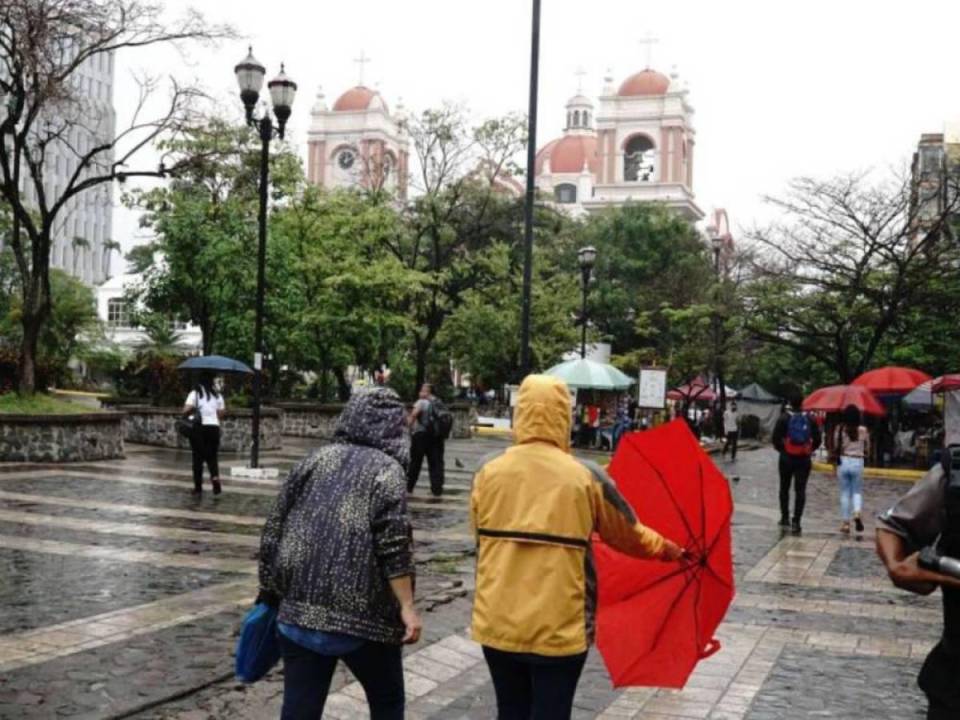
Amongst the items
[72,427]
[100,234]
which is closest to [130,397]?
[72,427]

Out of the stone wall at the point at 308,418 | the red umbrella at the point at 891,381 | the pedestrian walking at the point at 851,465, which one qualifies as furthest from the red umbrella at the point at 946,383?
the stone wall at the point at 308,418

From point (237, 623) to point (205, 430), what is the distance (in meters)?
7.89

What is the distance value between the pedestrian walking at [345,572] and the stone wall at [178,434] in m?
19.8

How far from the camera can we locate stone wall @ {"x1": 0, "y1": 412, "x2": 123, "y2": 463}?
18844 millimetres

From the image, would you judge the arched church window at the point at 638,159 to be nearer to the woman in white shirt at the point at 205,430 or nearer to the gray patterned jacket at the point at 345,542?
the woman in white shirt at the point at 205,430

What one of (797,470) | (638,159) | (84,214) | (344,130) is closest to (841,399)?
(797,470)

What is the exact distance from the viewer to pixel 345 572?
3.94 meters

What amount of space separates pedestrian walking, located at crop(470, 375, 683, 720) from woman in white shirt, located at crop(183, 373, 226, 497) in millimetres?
11444

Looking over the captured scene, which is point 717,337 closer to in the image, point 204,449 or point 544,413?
point 204,449

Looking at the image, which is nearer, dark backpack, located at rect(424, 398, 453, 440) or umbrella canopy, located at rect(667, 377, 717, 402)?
dark backpack, located at rect(424, 398, 453, 440)

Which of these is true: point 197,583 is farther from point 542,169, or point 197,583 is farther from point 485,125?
point 542,169

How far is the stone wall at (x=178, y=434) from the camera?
2356 centimetres

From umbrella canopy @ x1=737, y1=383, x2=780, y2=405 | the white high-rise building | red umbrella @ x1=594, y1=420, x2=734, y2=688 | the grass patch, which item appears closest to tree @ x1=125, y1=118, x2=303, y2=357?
the grass patch

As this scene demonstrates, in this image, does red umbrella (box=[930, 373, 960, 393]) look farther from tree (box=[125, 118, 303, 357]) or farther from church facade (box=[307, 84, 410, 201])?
church facade (box=[307, 84, 410, 201])
